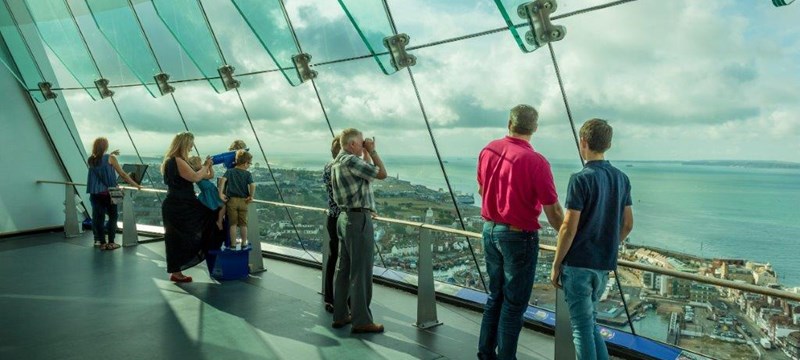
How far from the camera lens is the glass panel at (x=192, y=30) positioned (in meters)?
6.50

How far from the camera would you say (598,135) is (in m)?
2.41

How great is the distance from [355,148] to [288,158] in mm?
3174

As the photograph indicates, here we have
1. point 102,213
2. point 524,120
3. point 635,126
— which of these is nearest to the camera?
point 524,120

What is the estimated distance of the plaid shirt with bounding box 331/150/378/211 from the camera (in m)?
3.52

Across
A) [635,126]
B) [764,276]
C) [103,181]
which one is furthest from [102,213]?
[764,276]

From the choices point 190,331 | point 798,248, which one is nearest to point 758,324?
point 798,248

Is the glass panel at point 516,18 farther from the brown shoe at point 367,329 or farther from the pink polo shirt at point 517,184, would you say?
the brown shoe at point 367,329

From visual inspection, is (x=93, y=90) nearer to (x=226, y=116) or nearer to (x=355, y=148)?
(x=226, y=116)

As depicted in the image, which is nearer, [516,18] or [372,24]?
[516,18]

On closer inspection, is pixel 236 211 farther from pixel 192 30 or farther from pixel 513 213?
pixel 513 213

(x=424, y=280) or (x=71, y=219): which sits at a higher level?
(x=424, y=280)

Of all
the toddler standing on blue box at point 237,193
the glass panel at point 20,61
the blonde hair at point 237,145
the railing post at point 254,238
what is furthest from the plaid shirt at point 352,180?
the glass panel at point 20,61

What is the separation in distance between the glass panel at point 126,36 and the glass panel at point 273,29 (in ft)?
8.54

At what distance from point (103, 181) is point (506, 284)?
5901 millimetres
